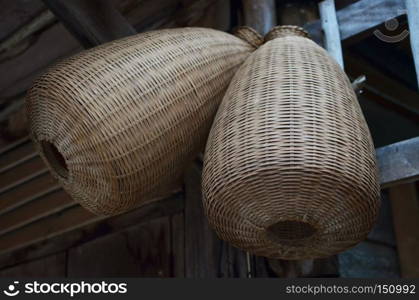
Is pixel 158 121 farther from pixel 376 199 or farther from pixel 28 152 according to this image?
pixel 28 152

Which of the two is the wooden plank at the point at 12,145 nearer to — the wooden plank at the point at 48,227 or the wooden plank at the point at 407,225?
the wooden plank at the point at 48,227

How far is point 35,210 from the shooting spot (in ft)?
8.30

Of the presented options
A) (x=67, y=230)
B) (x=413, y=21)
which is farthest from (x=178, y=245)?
(x=413, y=21)

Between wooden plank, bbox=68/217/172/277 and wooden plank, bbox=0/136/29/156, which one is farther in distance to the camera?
wooden plank, bbox=0/136/29/156

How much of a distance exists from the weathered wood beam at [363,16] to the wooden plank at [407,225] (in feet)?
3.08

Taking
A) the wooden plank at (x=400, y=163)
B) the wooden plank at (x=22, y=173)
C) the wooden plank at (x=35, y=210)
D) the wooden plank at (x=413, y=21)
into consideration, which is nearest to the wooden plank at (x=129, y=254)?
the wooden plank at (x=35, y=210)

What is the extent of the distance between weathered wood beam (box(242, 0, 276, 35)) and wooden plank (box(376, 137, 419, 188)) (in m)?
0.47

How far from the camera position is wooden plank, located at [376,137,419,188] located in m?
1.52

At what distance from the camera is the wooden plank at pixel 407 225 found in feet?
8.00

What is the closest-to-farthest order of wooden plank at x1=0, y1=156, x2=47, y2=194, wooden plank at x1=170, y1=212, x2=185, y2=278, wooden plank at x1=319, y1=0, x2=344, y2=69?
wooden plank at x1=319, y1=0, x2=344, y2=69 → wooden plank at x1=170, y1=212, x2=185, y2=278 → wooden plank at x1=0, y1=156, x2=47, y2=194

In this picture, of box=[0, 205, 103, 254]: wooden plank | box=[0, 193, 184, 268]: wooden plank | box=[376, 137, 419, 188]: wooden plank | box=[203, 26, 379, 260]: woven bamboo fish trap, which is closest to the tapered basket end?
box=[203, 26, 379, 260]: woven bamboo fish trap

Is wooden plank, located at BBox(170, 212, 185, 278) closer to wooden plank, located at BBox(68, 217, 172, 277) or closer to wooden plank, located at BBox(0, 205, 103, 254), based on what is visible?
wooden plank, located at BBox(68, 217, 172, 277)

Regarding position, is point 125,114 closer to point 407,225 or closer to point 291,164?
point 291,164

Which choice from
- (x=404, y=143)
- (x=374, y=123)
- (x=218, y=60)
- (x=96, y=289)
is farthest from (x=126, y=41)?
(x=374, y=123)
